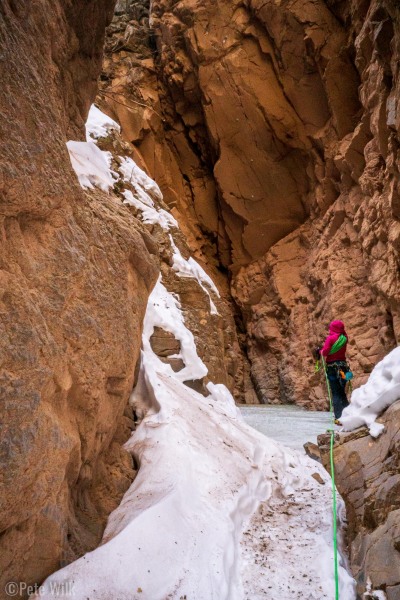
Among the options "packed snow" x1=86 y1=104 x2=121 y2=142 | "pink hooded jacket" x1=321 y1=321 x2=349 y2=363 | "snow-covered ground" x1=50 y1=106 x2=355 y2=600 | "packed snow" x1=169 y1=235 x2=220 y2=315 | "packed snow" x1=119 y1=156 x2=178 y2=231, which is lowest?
"snow-covered ground" x1=50 y1=106 x2=355 y2=600

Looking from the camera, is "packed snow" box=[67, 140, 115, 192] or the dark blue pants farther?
the dark blue pants

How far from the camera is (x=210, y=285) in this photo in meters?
9.22

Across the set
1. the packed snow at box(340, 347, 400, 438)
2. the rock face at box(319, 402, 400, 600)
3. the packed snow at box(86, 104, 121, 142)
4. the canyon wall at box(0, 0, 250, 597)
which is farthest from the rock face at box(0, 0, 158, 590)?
the packed snow at box(86, 104, 121, 142)

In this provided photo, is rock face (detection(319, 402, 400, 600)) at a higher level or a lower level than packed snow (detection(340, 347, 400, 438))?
lower

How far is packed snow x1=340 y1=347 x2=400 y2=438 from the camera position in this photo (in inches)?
117

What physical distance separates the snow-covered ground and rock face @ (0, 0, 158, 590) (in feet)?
0.70

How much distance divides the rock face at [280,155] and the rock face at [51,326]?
22.0 ft

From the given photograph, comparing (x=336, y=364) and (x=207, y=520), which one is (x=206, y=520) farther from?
(x=336, y=364)

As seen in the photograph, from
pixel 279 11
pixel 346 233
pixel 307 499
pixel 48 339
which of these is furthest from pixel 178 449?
pixel 279 11

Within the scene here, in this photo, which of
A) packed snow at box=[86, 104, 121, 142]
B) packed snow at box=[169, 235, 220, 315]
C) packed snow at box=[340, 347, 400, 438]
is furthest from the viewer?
packed snow at box=[86, 104, 121, 142]

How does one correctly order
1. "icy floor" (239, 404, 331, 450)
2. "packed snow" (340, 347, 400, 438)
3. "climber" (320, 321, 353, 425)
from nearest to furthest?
"packed snow" (340, 347, 400, 438), "icy floor" (239, 404, 331, 450), "climber" (320, 321, 353, 425)

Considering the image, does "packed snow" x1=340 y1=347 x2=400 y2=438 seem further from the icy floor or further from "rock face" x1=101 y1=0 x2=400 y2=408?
"rock face" x1=101 y1=0 x2=400 y2=408

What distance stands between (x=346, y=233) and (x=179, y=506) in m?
10.0

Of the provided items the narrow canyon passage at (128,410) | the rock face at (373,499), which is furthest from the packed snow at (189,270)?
the rock face at (373,499)
